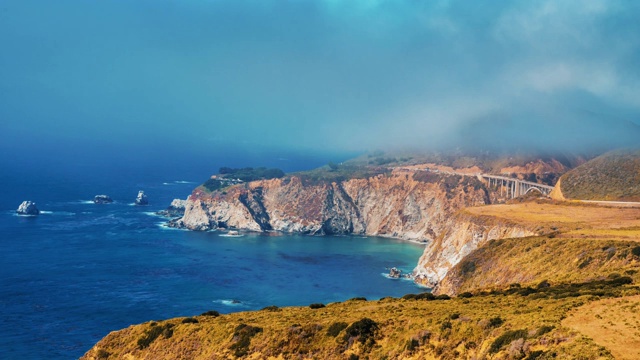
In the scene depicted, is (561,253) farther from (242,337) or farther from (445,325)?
(242,337)

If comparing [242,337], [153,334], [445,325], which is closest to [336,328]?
[242,337]

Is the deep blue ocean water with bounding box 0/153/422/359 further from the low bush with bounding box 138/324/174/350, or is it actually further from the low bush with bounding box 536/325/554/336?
the low bush with bounding box 536/325/554/336

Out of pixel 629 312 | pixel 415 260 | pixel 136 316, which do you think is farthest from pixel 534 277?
pixel 415 260

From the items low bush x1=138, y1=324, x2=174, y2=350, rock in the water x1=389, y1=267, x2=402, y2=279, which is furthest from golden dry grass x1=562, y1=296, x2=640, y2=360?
rock in the water x1=389, y1=267, x2=402, y2=279

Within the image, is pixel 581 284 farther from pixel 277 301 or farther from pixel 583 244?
pixel 277 301

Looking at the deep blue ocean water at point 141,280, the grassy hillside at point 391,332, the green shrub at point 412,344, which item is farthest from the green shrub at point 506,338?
the deep blue ocean water at point 141,280

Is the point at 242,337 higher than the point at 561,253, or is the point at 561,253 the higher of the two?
the point at 561,253
